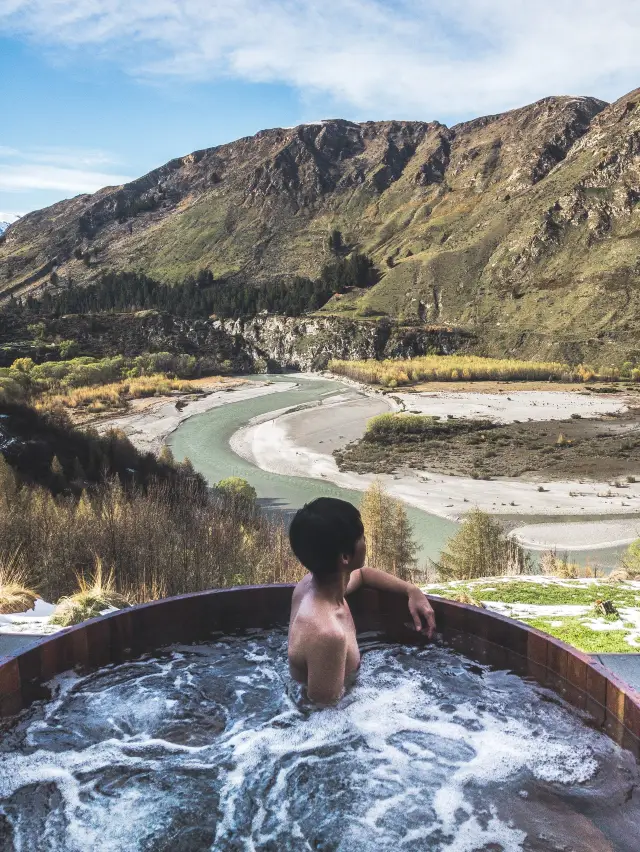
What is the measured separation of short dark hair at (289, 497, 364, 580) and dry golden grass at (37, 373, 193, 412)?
64227mm

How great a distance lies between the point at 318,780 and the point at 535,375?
81.6 metres

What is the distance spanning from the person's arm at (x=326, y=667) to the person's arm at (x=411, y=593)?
94 centimetres

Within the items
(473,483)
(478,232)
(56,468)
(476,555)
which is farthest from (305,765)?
(478,232)

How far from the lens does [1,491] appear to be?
15445 mm

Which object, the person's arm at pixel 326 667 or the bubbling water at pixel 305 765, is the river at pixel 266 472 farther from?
the person's arm at pixel 326 667

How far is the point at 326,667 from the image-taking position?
14.1 ft

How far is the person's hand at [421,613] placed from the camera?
5.06 metres

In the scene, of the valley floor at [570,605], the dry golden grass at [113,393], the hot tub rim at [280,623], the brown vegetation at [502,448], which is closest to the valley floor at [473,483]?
the brown vegetation at [502,448]

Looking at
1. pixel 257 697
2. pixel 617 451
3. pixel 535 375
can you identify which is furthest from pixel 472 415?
pixel 257 697

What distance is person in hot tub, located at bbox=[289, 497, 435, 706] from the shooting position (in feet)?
13.8

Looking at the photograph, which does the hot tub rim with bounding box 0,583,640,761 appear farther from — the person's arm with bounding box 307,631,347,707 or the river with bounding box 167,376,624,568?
the river with bounding box 167,376,624,568

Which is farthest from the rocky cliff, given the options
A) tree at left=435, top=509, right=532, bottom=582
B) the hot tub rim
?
the hot tub rim

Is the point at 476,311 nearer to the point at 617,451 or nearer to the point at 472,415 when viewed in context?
the point at 472,415

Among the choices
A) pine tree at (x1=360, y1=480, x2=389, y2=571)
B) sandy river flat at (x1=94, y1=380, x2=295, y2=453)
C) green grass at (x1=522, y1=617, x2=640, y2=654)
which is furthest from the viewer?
sandy river flat at (x1=94, y1=380, x2=295, y2=453)
